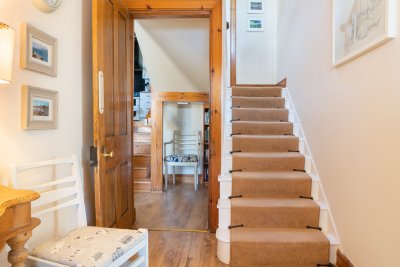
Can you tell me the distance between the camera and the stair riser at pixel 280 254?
188cm

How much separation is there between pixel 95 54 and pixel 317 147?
198 centimetres

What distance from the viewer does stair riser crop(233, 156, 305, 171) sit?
260 cm

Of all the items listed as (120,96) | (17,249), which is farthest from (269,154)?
(17,249)

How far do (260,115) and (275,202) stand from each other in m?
1.33

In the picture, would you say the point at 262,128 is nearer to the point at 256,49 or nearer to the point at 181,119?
the point at 256,49

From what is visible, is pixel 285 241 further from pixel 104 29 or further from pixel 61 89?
pixel 104 29

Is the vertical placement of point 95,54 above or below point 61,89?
above

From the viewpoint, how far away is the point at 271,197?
2.37 m

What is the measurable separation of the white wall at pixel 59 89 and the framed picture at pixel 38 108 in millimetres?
29

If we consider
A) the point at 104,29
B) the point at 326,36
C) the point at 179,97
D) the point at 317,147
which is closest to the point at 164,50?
the point at 179,97

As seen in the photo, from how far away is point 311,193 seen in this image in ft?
7.70

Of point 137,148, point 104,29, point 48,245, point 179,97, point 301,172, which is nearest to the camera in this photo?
point 48,245

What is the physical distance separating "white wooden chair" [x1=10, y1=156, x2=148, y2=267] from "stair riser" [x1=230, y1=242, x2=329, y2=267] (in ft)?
2.55

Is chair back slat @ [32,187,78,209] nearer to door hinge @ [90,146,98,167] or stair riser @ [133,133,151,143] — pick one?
door hinge @ [90,146,98,167]
